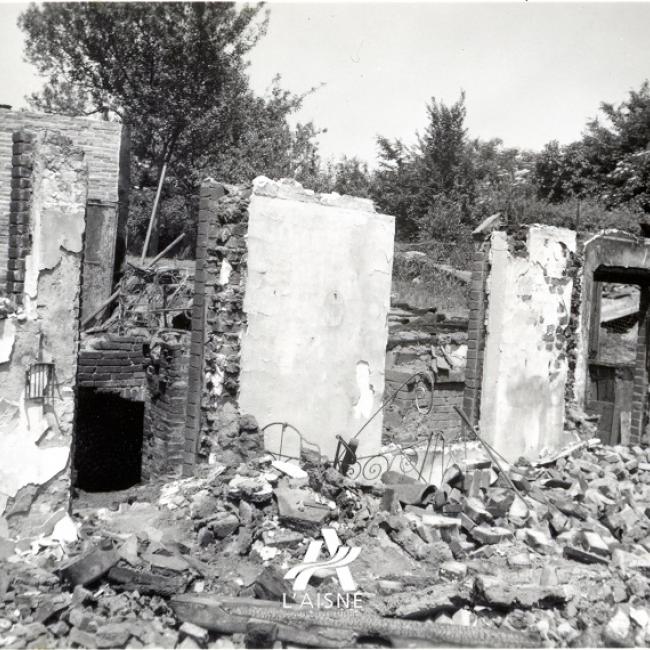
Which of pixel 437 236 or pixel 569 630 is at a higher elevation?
pixel 437 236

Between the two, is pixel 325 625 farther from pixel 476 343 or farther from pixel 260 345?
pixel 476 343

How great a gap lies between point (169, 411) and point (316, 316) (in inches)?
82.2

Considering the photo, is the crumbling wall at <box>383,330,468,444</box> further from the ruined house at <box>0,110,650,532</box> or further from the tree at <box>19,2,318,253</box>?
the tree at <box>19,2,318,253</box>

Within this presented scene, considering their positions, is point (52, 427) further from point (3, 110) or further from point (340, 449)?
point (3, 110)

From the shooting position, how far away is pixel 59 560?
12.8ft

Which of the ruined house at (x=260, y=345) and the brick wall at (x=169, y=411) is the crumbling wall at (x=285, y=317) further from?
the brick wall at (x=169, y=411)

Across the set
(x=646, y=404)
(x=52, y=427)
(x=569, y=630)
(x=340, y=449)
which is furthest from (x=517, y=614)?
(x=646, y=404)

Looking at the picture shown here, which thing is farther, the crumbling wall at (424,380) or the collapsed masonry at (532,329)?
the crumbling wall at (424,380)

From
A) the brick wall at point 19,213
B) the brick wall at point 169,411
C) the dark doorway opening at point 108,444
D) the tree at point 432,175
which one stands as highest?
the tree at point 432,175

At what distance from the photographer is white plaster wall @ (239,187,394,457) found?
17.3 feet

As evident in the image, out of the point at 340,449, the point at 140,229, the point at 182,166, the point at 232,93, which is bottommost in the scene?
the point at 340,449

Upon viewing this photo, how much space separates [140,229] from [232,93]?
5110 millimetres

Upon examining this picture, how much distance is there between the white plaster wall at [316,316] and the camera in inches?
208

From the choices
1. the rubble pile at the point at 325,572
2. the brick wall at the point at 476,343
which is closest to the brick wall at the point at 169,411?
the rubble pile at the point at 325,572
